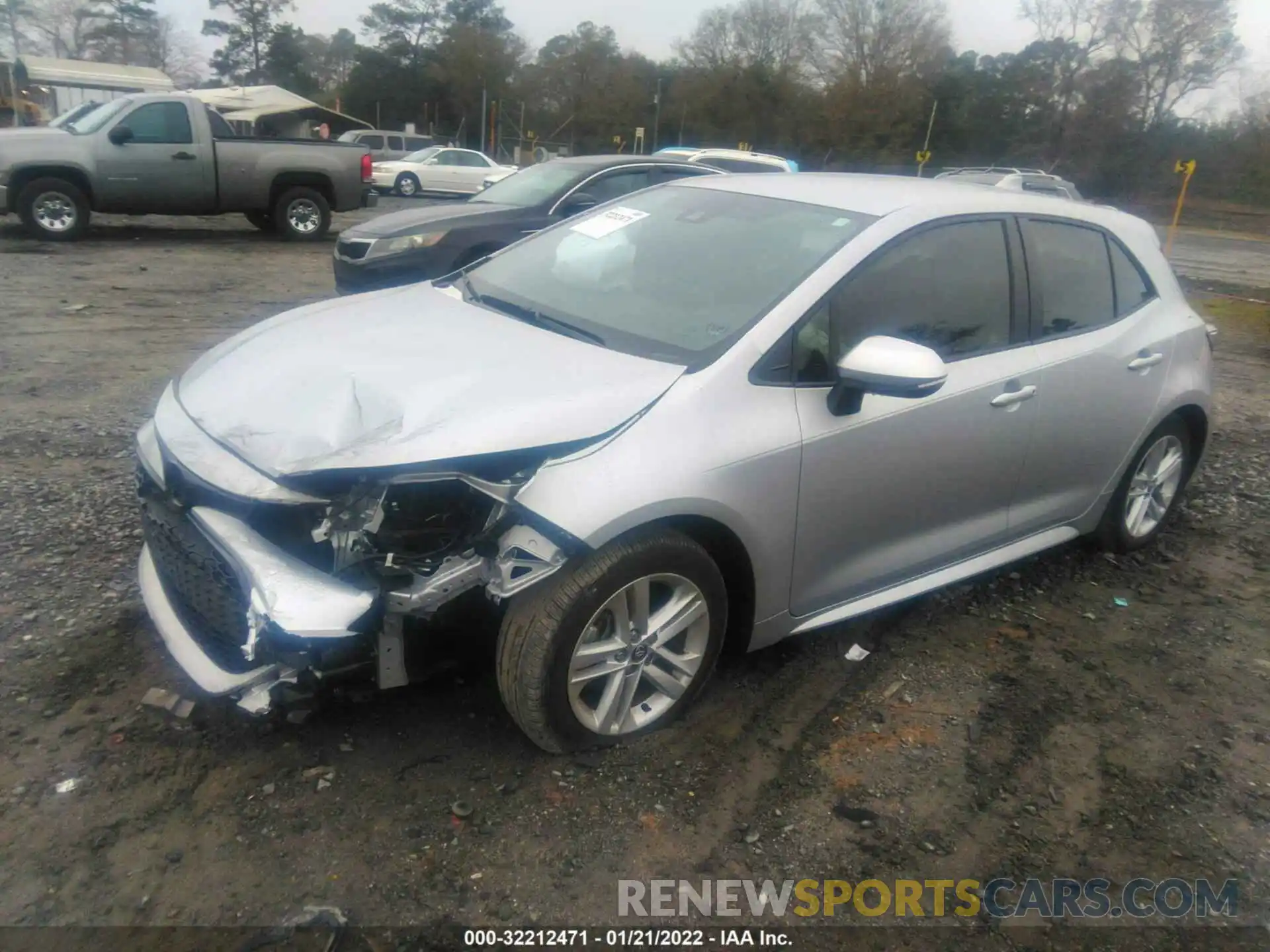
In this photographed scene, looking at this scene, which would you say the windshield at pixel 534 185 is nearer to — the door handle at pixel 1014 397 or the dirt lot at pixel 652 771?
the dirt lot at pixel 652 771

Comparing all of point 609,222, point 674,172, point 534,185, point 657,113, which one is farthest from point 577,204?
point 657,113

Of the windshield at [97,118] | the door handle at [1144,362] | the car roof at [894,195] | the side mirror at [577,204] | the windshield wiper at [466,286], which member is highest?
the car roof at [894,195]

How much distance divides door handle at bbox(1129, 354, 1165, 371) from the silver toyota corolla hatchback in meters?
0.06

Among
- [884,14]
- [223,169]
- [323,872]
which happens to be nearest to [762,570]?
[323,872]

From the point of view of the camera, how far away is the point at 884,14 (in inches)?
2596

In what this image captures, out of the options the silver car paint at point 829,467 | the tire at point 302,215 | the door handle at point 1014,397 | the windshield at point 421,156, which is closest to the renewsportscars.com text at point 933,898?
the silver car paint at point 829,467

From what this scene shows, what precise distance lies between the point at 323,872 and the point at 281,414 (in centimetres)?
119

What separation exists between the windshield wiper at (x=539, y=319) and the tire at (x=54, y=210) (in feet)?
34.8

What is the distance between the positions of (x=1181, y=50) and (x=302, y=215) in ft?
195

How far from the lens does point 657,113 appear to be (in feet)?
187

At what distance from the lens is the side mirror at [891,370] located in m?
2.68

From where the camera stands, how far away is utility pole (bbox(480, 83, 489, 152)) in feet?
171

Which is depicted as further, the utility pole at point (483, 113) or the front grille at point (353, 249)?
the utility pole at point (483, 113)

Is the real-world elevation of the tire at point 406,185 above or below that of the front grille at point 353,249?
below
